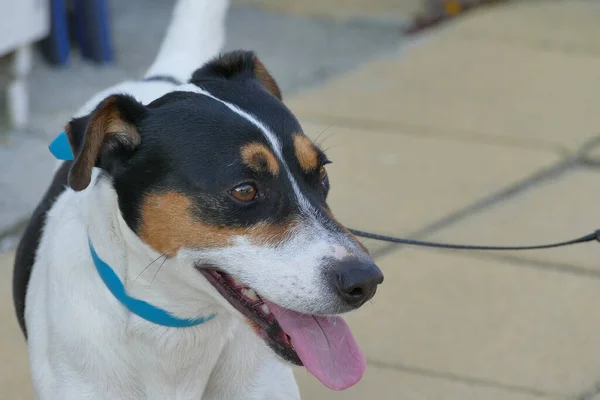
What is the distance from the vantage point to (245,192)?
3391 millimetres

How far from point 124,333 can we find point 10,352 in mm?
1784

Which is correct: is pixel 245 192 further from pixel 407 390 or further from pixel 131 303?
pixel 407 390

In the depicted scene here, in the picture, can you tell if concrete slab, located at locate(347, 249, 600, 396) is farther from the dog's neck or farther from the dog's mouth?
the dog's neck

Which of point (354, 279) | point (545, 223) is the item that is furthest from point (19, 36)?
point (354, 279)

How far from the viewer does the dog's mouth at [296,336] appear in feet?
11.1

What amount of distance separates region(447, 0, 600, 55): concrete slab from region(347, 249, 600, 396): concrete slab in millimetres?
4633

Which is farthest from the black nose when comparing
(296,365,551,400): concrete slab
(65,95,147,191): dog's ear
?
(296,365,551,400): concrete slab

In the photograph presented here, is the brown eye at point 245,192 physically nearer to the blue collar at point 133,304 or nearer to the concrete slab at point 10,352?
the blue collar at point 133,304

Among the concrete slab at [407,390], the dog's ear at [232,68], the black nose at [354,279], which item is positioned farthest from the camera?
the concrete slab at [407,390]

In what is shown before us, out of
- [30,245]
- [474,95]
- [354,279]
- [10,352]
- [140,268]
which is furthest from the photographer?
[474,95]

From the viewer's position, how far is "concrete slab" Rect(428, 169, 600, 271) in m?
6.18

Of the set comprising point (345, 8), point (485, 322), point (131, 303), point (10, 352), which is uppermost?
point (131, 303)

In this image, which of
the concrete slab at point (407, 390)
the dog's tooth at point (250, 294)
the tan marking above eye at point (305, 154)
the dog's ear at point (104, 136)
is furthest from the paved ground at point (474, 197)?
the dog's ear at point (104, 136)

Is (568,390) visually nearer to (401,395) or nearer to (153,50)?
(401,395)
